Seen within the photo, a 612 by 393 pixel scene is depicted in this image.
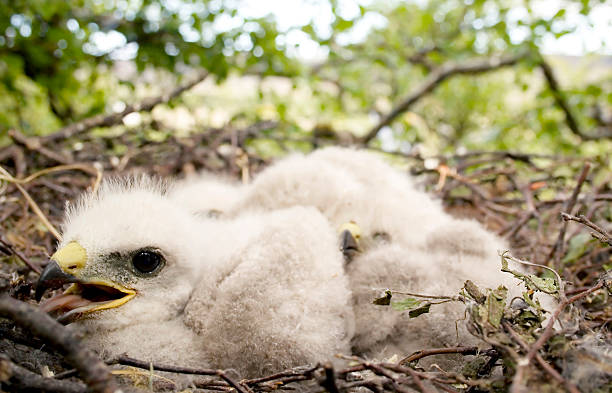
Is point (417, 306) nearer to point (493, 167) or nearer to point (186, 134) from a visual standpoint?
point (493, 167)

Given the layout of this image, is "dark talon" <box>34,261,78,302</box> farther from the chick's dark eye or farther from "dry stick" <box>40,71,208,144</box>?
"dry stick" <box>40,71,208,144</box>

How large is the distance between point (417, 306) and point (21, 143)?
6.53 ft

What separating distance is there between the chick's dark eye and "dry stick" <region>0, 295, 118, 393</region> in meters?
0.60

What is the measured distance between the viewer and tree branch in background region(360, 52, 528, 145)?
411cm

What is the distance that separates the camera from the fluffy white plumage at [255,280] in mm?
1326

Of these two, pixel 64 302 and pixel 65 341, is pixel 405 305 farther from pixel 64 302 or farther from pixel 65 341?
pixel 64 302

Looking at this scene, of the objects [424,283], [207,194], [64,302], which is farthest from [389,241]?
[64,302]

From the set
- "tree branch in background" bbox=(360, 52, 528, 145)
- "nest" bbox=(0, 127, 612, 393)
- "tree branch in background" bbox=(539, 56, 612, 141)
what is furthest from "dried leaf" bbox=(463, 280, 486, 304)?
"tree branch in background" bbox=(539, 56, 612, 141)

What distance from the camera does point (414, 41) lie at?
4449mm

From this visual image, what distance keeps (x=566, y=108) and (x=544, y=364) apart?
3.54 meters

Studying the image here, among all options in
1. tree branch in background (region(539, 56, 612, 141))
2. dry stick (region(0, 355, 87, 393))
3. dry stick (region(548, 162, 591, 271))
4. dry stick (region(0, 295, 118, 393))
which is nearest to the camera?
dry stick (region(0, 295, 118, 393))

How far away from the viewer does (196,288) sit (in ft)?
5.01

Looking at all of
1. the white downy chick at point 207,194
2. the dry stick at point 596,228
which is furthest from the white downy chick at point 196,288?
the dry stick at point 596,228

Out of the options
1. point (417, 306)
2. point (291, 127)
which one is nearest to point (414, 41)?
point (291, 127)
